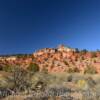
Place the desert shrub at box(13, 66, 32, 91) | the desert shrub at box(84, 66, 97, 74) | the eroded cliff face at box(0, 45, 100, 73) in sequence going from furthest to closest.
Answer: the eroded cliff face at box(0, 45, 100, 73)
the desert shrub at box(84, 66, 97, 74)
the desert shrub at box(13, 66, 32, 91)

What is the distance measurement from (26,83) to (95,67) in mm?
21284

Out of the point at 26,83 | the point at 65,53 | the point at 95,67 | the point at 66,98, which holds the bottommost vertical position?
the point at 66,98

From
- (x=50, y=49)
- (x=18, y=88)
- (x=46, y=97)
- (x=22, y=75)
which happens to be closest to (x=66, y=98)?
(x=46, y=97)

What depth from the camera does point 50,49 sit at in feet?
186

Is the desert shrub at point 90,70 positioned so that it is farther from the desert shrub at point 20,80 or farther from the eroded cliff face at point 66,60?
the desert shrub at point 20,80

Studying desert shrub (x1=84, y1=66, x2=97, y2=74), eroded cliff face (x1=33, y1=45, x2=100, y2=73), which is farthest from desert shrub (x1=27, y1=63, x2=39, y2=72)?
desert shrub (x1=84, y1=66, x2=97, y2=74)

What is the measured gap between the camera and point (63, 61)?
48.6 meters

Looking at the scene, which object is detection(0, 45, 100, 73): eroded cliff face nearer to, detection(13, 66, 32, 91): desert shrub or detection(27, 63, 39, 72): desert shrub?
detection(27, 63, 39, 72): desert shrub

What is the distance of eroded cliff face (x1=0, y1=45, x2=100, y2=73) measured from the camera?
4528cm

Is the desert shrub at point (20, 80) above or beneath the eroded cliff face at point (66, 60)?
beneath

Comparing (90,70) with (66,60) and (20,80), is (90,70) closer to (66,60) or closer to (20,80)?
(66,60)

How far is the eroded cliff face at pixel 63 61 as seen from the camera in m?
45.3

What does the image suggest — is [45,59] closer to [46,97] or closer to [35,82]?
[35,82]

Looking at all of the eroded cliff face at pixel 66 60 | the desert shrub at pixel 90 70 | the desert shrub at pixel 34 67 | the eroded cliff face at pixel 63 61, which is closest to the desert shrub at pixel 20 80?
the desert shrub at pixel 34 67
